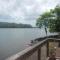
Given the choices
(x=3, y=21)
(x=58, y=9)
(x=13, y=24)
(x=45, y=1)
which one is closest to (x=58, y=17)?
Result: (x=58, y=9)

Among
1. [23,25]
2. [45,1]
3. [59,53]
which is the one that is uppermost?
[45,1]

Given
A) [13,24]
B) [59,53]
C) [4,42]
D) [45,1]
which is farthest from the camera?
[4,42]

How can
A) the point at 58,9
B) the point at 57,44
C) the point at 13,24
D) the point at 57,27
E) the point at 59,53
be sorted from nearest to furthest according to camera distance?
the point at 59,53 < the point at 57,44 < the point at 13,24 < the point at 57,27 < the point at 58,9

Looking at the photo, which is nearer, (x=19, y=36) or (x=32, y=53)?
(x=32, y=53)

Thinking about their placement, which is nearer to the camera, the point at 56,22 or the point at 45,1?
the point at 45,1

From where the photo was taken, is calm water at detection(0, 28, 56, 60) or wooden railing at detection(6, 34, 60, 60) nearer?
wooden railing at detection(6, 34, 60, 60)

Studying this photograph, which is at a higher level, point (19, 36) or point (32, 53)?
point (32, 53)

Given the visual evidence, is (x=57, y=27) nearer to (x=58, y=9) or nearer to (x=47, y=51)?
(x=58, y=9)

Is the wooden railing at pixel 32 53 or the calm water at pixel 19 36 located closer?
the wooden railing at pixel 32 53

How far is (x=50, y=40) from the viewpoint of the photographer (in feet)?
18.8

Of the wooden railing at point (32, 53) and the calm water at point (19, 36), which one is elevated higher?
the wooden railing at point (32, 53)

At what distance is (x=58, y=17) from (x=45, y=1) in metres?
6.93

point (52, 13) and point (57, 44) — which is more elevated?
point (52, 13)

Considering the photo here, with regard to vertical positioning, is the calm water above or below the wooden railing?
below
